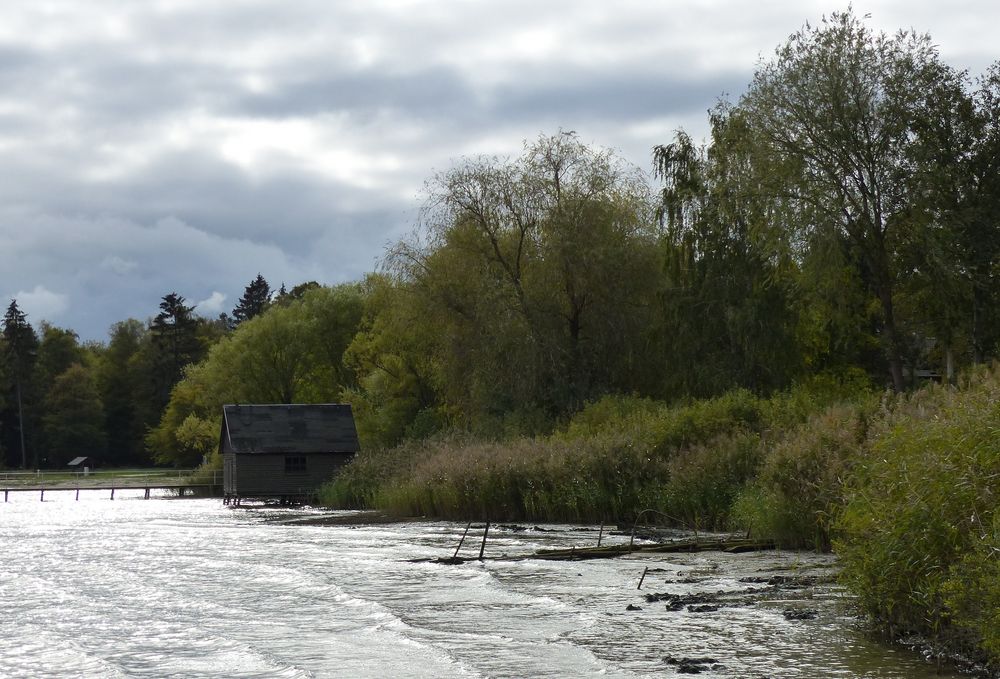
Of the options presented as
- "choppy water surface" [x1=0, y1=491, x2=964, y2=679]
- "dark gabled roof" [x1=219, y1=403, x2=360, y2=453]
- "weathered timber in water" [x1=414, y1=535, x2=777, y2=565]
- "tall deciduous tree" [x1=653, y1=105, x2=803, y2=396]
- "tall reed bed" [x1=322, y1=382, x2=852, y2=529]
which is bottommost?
"choppy water surface" [x1=0, y1=491, x2=964, y2=679]

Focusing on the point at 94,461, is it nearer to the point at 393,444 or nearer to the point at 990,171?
the point at 393,444

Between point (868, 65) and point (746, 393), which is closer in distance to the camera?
point (746, 393)

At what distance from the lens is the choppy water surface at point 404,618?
13039mm

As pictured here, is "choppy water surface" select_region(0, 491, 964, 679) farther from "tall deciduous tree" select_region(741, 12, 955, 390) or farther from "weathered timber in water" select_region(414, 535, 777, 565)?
"tall deciduous tree" select_region(741, 12, 955, 390)

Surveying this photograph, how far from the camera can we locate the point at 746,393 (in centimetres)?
3375

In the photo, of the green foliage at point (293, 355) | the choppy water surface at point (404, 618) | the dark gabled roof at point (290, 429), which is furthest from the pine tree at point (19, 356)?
the choppy water surface at point (404, 618)

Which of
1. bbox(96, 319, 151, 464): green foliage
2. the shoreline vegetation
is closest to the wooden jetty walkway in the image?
bbox(96, 319, 151, 464): green foliage

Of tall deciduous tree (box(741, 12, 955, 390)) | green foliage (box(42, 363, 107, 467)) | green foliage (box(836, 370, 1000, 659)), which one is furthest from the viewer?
green foliage (box(42, 363, 107, 467))

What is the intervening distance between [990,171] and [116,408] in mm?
99446

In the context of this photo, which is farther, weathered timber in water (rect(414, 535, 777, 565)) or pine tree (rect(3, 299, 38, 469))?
pine tree (rect(3, 299, 38, 469))

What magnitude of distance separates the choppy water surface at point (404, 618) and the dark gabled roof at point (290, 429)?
28540 millimetres

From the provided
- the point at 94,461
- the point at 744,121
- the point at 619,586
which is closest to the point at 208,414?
the point at 94,461

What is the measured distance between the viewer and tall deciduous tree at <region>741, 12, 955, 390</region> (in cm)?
3947

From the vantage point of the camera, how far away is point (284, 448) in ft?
187
